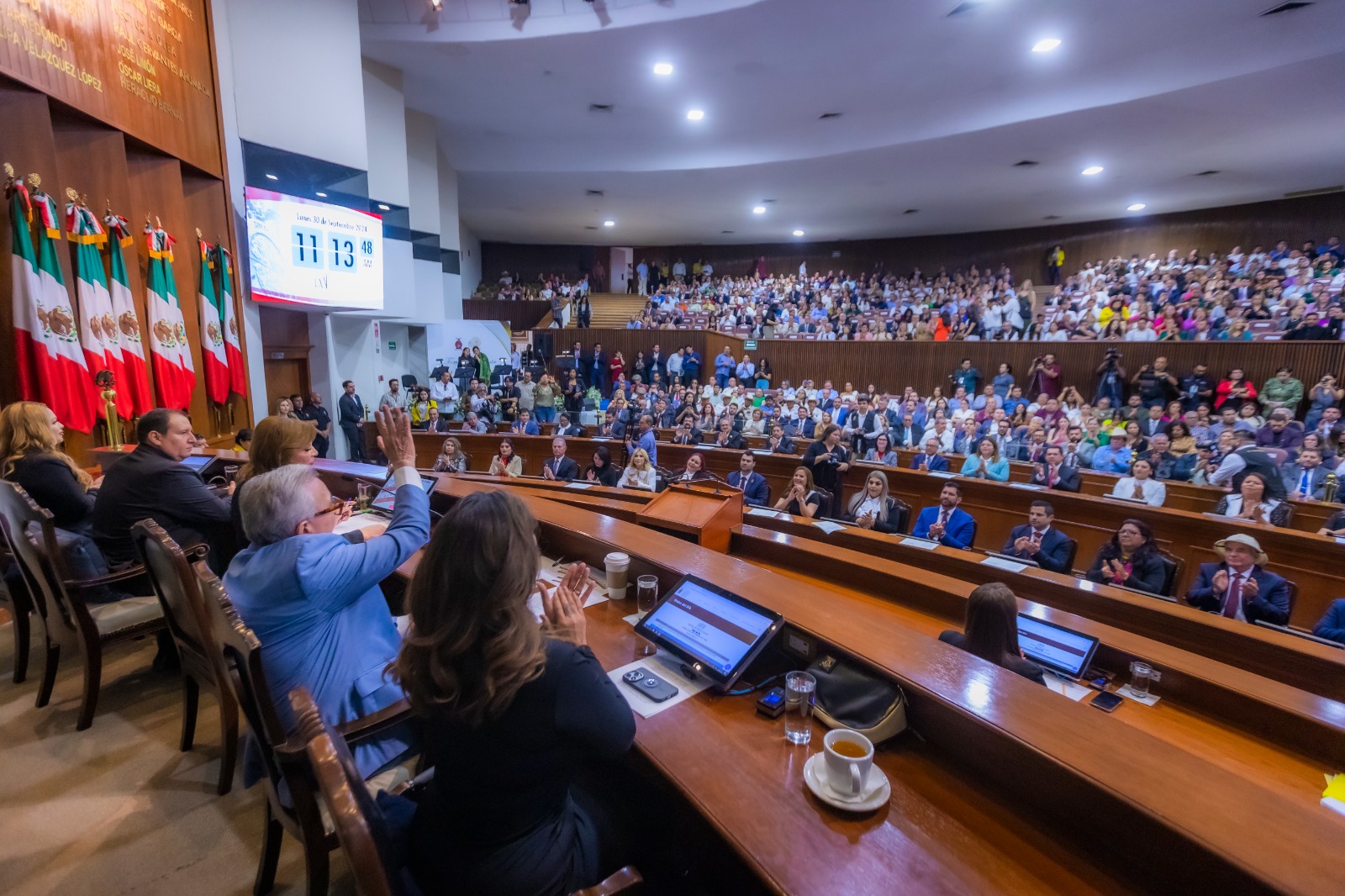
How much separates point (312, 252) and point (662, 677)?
6806 mm

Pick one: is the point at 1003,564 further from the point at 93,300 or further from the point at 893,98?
the point at 893,98

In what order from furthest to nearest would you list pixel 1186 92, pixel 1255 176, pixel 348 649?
pixel 1255 176 → pixel 1186 92 → pixel 348 649

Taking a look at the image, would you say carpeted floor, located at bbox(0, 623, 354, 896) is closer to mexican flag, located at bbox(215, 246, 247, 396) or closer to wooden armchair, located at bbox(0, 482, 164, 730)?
wooden armchair, located at bbox(0, 482, 164, 730)

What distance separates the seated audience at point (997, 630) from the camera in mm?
1811

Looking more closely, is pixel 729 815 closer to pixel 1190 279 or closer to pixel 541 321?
pixel 1190 279

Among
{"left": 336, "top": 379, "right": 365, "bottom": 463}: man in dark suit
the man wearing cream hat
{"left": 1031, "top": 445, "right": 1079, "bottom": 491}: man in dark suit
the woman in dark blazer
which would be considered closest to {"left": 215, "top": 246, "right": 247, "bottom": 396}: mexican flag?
{"left": 336, "top": 379, "right": 365, "bottom": 463}: man in dark suit

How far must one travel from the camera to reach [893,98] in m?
8.05

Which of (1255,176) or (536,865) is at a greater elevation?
(1255,176)

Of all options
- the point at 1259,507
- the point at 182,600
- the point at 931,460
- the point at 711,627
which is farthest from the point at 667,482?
the point at 1259,507

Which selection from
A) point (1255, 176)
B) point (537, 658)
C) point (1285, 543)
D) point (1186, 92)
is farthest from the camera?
point (1255, 176)

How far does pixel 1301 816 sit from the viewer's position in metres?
0.95

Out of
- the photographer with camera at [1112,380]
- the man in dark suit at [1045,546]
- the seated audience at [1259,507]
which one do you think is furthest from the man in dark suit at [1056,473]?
the photographer with camera at [1112,380]

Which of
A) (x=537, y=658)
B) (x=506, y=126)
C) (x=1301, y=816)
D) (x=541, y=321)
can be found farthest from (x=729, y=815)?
(x=541, y=321)

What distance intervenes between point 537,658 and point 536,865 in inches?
15.8
